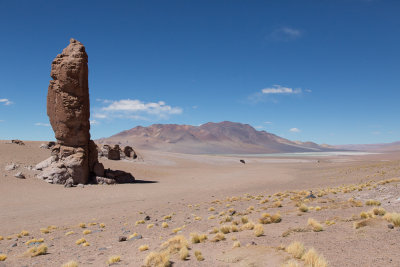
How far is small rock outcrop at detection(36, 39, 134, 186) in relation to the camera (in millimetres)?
24234

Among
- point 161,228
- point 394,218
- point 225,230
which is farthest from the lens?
point 161,228

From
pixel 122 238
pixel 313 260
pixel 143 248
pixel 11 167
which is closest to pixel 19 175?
pixel 11 167

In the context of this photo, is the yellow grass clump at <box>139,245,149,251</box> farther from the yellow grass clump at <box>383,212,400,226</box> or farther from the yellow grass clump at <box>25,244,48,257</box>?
the yellow grass clump at <box>383,212,400,226</box>

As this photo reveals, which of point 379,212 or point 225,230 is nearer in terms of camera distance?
point 379,212

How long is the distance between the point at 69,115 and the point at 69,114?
94 mm

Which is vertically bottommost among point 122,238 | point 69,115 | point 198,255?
point 122,238

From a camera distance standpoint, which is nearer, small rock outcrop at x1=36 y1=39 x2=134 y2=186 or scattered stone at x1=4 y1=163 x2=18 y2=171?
small rock outcrop at x1=36 y1=39 x2=134 y2=186

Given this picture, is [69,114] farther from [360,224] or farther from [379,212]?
[379,212]

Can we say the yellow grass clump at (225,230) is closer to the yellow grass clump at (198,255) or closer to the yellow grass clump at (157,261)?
the yellow grass clump at (198,255)

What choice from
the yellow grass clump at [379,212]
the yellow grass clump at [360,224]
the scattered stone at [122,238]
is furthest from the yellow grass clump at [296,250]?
the scattered stone at [122,238]

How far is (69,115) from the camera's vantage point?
24.9m

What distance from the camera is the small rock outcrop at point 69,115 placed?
79.5 feet

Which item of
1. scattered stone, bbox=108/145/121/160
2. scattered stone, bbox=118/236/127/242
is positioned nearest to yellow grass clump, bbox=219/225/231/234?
scattered stone, bbox=118/236/127/242

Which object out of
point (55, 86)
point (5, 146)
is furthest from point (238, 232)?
point (5, 146)
